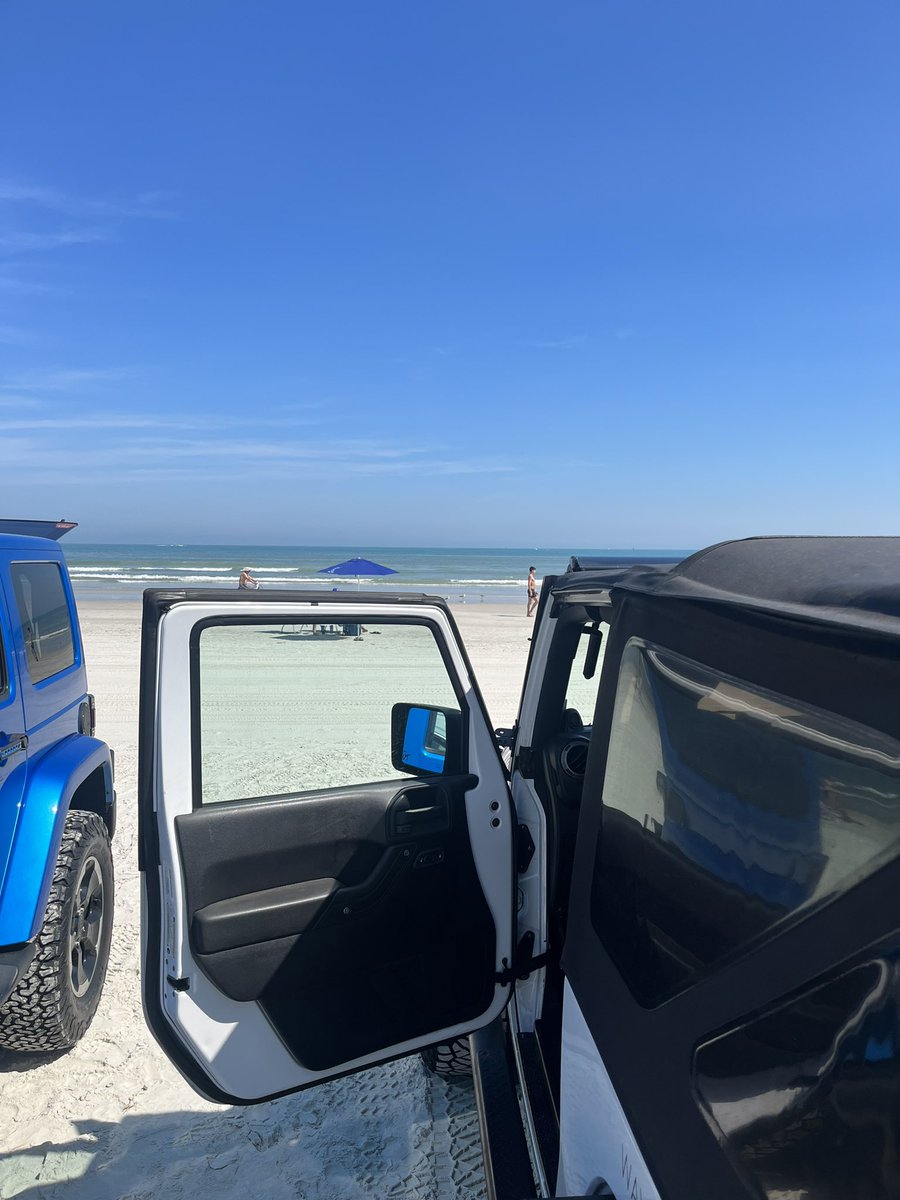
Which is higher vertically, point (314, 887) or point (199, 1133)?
point (314, 887)

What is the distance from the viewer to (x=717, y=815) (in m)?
1.41

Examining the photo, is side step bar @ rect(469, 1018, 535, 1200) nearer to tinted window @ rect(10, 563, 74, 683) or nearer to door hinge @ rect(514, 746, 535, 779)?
door hinge @ rect(514, 746, 535, 779)

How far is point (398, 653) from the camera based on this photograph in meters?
15.8

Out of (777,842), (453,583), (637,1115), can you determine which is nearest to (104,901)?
(637,1115)

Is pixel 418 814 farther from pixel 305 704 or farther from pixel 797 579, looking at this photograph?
pixel 305 704

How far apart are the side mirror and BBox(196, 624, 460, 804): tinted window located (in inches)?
0.5

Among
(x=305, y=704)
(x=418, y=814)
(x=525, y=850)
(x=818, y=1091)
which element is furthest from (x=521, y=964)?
(x=305, y=704)

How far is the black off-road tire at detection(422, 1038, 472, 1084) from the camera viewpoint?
312cm

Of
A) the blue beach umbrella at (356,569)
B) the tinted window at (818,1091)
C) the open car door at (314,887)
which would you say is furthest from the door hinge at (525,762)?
the blue beach umbrella at (356,569)

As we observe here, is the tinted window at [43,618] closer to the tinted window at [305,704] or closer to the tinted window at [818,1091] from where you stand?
the tinted window at [305,704]

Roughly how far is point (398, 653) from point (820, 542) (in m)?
14.3

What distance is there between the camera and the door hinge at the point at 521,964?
2.78 m

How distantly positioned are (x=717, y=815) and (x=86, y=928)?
3.50m

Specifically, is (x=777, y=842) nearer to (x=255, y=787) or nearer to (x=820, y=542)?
(x=820, y=542)
